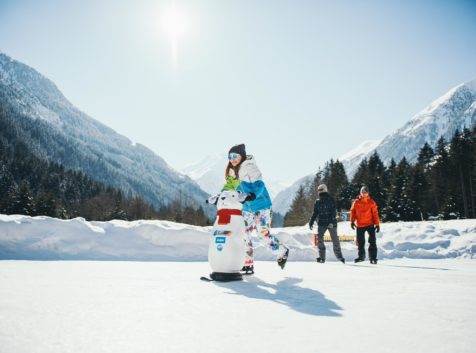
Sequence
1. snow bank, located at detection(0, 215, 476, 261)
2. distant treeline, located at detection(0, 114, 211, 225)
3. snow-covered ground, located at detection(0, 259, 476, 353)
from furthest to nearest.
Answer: distant treeline, located at detection(0, 114, 211, 225)
snow bank, located at detection(0, 215, 476, 261)
snow-covered ground, located at detection(0, 259, 476, 353)

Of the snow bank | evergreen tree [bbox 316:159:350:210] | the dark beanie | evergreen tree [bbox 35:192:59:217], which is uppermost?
evergreen tree [bbox 316:159:350:210]

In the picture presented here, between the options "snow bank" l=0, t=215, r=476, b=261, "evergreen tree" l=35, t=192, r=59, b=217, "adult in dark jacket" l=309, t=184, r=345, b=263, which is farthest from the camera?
"evergreen tree" l=35, t=192, r=59, b=217

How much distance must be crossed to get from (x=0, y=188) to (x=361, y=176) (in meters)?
79.4

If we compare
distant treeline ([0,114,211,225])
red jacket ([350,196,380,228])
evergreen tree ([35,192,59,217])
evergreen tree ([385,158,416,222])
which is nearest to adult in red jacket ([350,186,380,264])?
red jacket ([350,196,380,228])

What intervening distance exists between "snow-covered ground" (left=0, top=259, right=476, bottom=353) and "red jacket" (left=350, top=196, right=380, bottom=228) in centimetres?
454

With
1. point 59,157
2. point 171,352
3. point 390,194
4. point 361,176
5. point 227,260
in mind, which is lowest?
point 171,352

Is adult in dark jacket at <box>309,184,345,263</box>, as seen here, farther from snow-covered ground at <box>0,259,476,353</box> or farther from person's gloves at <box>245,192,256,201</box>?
snow-covered ground at <box>0,259,476,353</box>

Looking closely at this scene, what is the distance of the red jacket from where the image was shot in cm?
842

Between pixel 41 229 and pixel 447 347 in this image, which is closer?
pixel 447 347

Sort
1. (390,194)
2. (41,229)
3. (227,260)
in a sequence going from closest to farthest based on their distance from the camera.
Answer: (227,260) → (41,229) → (390,194)

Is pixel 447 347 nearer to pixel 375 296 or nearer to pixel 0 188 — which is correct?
pixel 375 296

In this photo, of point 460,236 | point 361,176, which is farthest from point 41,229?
point 361,176

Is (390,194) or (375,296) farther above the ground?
(390,194)

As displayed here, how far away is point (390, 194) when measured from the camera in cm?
3984
